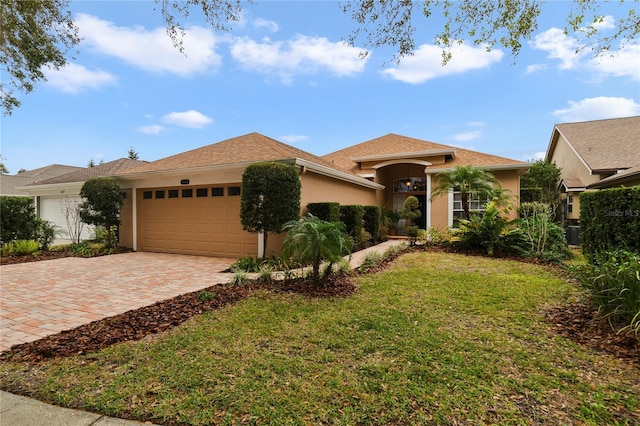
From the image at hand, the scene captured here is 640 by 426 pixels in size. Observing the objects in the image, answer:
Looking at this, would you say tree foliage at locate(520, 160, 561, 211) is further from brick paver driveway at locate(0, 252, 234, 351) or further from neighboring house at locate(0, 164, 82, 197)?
neighboring house at locate(0, 164, 82, 197)

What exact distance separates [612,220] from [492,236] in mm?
3377

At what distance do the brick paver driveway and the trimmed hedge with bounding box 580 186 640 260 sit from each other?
7.99 meters

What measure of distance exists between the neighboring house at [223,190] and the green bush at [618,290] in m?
6.80

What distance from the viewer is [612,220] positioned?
6.12m

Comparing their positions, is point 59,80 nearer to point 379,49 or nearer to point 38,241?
point 38,241

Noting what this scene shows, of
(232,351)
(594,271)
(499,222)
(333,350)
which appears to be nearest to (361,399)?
(333,350)

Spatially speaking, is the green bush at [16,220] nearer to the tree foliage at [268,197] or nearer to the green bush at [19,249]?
the green bush at [19,249]

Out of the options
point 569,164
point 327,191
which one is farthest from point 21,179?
point 569,164

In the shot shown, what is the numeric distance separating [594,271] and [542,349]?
1.93 metres

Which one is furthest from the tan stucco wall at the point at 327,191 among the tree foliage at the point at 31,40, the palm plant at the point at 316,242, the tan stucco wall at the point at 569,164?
the tan stucco wall at the point at 569,164

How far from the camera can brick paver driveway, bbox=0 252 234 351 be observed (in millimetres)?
4301

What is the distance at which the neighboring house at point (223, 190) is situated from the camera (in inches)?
388

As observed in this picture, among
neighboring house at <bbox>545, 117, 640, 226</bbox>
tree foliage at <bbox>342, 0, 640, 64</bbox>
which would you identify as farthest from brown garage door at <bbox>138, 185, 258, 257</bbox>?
neighboring house at <bbox>545, 117, 640, 226</bbox>

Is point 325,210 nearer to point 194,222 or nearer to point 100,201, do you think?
point 194,222
